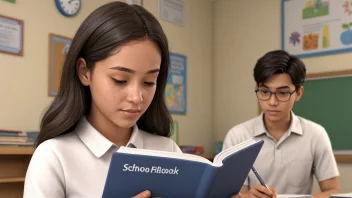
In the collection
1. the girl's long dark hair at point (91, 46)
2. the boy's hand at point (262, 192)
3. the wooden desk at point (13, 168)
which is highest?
the girl's long dark hair at point (91, 46)

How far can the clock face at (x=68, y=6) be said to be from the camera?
3427 mm

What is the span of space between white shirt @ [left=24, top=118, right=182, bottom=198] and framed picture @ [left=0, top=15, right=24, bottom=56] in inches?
79.0

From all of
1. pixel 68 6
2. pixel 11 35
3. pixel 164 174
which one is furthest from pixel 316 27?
pixel 164 174

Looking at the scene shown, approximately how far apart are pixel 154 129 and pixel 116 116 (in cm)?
27

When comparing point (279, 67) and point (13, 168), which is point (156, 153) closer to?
point (279, 67)

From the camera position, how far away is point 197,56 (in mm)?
4758

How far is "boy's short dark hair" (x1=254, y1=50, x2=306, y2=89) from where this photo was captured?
233 cm

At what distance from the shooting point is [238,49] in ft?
15.5

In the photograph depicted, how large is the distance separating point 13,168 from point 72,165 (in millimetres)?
1853

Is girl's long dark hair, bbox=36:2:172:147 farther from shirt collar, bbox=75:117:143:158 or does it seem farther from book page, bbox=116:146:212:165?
book page, bbox=116:146:212:165

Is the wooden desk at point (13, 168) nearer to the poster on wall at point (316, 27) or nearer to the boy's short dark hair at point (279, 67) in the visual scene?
the boy's short dark hair at point (279, 67)

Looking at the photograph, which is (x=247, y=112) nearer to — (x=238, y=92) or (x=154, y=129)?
(x=238, y=92)

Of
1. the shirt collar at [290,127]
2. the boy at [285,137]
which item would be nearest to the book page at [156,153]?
the boy at [285,137]

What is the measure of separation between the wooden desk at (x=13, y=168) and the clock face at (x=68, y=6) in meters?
1.12
